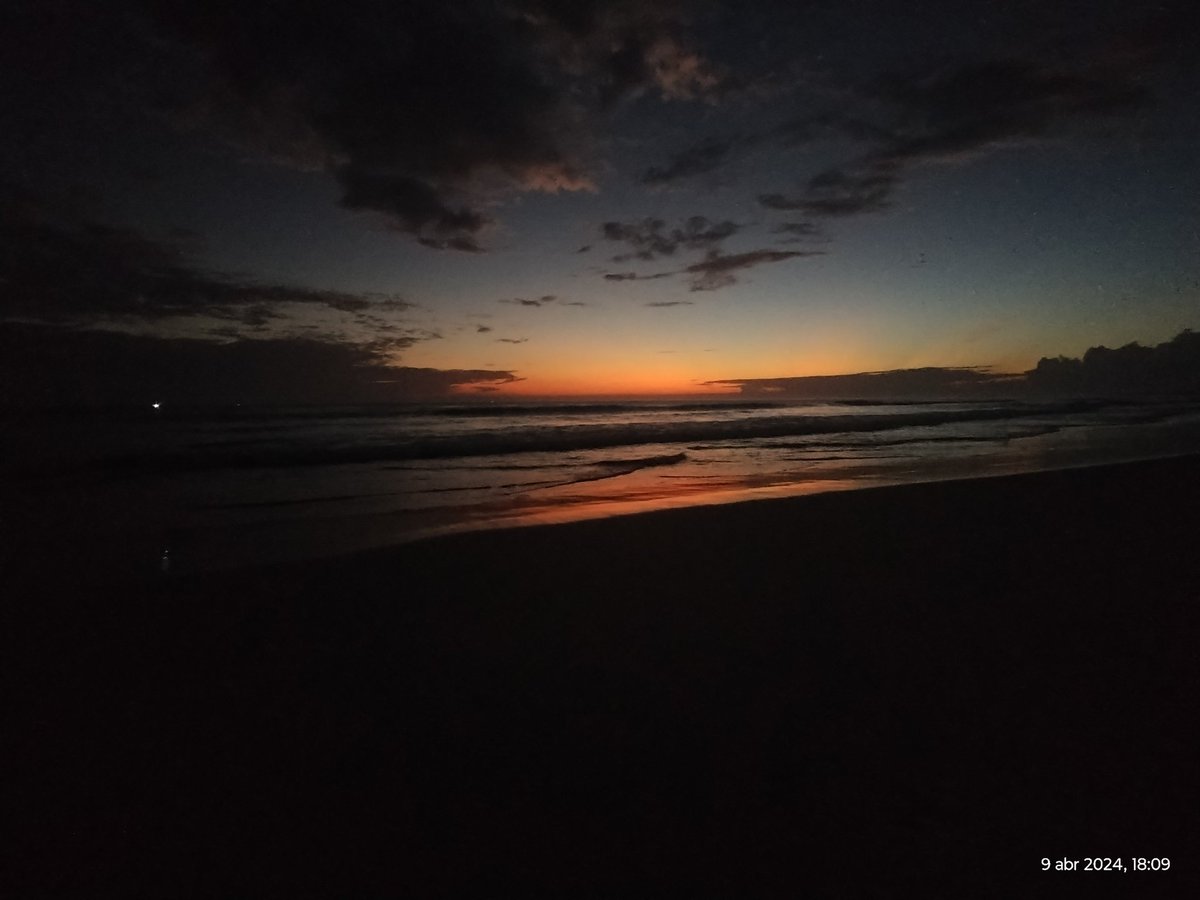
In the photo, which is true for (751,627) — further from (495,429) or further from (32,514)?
(495,429)

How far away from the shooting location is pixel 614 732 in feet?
12.3

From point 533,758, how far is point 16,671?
3.95 meters

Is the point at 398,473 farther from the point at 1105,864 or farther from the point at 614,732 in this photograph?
the point at 1105,864

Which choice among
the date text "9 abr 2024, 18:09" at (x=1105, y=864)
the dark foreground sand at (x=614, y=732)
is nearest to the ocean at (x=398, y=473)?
the dark foreground sand at (x=614, y=732)

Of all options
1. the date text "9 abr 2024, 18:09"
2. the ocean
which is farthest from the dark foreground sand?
the ocean

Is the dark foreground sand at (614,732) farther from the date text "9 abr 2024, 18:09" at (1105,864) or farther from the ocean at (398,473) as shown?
the ocean at (398,473)

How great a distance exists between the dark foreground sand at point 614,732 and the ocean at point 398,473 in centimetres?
262

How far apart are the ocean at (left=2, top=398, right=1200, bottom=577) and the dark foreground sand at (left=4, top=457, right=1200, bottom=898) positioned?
2.62 meters

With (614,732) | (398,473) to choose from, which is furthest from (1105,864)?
(398,473)

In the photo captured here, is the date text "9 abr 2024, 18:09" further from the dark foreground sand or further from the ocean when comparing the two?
the ocean

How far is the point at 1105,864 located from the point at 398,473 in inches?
626

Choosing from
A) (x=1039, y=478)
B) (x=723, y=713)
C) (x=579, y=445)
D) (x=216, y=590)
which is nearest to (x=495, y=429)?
(x=579, y=445)

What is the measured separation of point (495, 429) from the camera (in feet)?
105

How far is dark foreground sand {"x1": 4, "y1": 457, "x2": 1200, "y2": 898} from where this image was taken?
9.37ft
